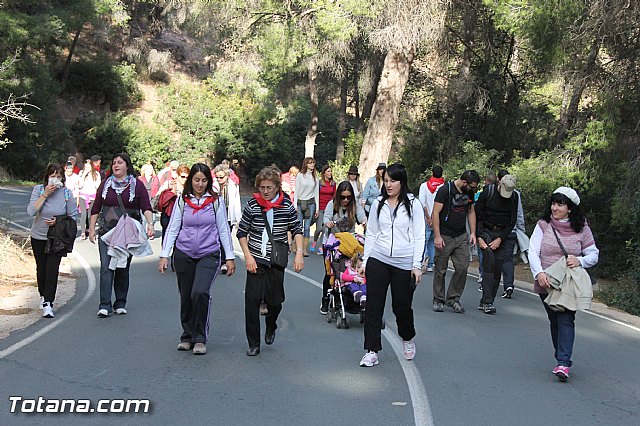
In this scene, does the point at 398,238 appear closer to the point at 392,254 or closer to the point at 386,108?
the point at 392,254

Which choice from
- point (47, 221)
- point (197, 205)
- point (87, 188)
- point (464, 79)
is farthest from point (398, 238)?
point (464, 79)

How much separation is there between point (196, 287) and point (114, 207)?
8.05 feet

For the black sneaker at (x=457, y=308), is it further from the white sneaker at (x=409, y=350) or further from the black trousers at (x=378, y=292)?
the black trousers at (x=378, y=292)

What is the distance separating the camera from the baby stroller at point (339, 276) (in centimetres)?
1009

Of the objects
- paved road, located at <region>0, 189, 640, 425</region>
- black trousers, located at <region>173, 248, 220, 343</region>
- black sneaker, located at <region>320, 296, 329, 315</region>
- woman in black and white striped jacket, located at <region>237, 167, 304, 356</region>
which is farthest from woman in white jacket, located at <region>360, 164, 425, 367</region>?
black sneaker, located at <region>320, 296, 329, 315</region>

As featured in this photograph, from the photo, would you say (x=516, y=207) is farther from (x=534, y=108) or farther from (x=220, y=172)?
(x=534, y=108)

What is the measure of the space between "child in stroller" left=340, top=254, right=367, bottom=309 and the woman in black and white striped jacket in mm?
1645

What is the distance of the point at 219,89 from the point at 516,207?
128ft

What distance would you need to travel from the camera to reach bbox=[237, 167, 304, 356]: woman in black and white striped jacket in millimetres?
8336

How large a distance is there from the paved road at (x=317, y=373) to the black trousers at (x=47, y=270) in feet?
1.15

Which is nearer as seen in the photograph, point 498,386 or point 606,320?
point 498,386

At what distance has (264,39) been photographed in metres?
31.5

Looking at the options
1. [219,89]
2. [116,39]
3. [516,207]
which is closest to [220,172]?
[516,207]

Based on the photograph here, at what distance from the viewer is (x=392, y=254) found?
796 centimetres
